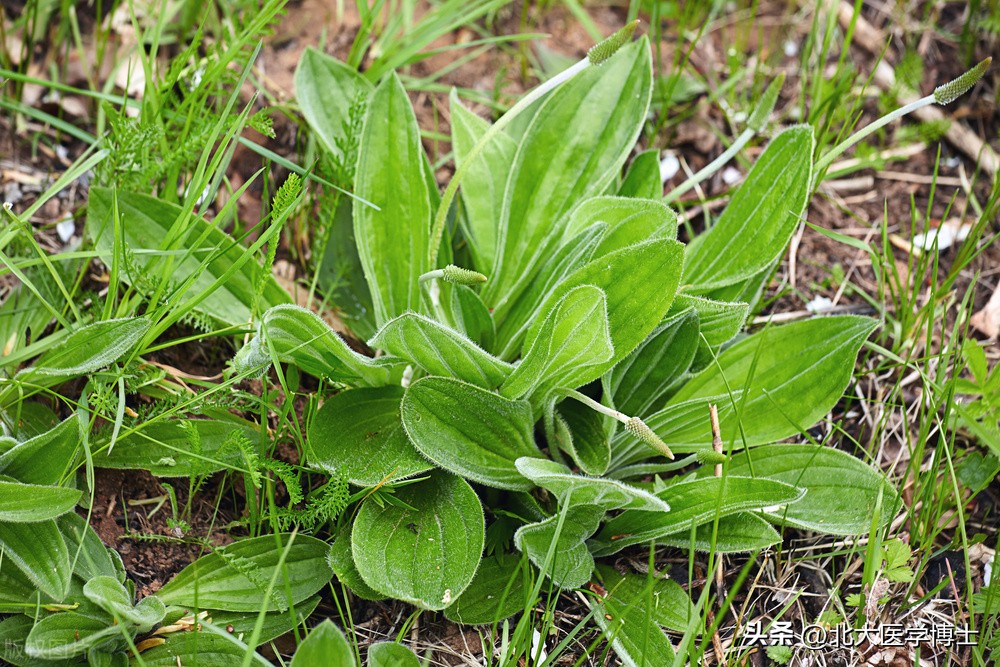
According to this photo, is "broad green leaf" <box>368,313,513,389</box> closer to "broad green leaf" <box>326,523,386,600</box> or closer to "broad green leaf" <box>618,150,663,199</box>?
"broad green leaf" <box>326,523,386,600</box>

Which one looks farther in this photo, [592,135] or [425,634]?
[592,135]

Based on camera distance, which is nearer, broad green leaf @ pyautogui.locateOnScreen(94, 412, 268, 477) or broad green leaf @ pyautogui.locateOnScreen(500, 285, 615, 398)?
broad green leaf @ pyautogui.locateOnScreen(500, 285, 615, 398)

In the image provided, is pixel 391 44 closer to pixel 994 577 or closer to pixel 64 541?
pixel 64 541

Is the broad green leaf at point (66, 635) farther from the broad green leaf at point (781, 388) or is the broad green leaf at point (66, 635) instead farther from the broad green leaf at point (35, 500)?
the broad green leaf at point (781, 388)

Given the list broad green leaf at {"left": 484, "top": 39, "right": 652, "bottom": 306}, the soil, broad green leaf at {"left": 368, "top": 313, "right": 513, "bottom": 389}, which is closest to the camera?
broad green leaf at {"left": 368, "top": 313, "right": 513, "bottom": 389}

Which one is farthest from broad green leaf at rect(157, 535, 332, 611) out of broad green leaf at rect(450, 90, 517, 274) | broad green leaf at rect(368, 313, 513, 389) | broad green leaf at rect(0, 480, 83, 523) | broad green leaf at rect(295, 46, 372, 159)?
broad green leaf at rect(295, 46, 372, 159)

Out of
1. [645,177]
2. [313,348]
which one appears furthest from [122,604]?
[645,177]

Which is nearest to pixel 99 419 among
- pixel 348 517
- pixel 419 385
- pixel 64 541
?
pixel 64 541
